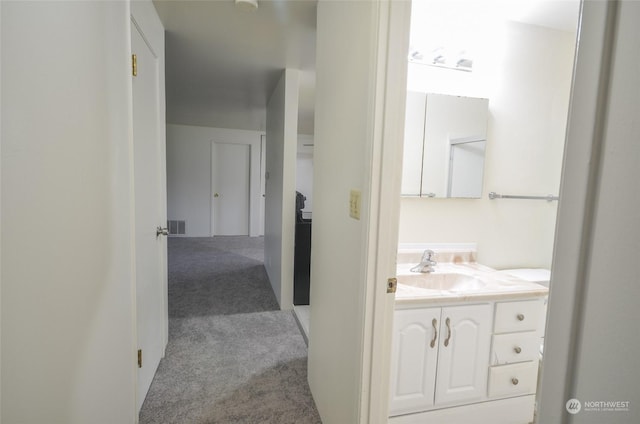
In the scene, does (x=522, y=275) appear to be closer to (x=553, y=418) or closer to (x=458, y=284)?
(x=458, y=284)

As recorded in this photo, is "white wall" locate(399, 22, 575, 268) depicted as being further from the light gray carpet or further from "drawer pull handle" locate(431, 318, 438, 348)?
the light gray carpet

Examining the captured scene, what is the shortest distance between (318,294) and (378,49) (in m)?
1.19

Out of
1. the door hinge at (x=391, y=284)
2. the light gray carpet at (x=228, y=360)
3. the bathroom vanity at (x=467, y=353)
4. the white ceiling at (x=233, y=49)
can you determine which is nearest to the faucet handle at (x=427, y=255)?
the bathroom vanity at (x=467, y=353)

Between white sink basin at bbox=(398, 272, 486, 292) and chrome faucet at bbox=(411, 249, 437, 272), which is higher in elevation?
chrome faucet at bbox=(411, 249, 437, 272)

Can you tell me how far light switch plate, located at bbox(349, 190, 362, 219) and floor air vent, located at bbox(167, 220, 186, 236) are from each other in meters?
5.88

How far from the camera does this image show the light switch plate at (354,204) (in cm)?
115

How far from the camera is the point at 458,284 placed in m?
1.85

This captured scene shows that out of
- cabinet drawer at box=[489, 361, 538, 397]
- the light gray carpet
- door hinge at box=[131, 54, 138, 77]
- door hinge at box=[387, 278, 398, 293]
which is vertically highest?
door hinge at box=[131, 54, 138, 77]

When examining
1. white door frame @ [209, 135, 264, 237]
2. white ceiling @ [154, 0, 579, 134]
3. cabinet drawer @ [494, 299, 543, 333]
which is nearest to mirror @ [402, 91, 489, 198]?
white ceiling @ [154, 0, 579, 134]

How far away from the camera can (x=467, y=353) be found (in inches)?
61.7

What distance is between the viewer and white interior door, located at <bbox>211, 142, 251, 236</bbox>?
652 centimetres

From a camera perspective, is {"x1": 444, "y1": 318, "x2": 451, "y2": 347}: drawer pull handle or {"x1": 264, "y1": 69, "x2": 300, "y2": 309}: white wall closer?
{"x1": 444, "y1": 318, "x2": 451, "y2": 347}: drawer pull handle

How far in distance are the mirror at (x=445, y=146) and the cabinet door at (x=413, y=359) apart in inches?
30.7

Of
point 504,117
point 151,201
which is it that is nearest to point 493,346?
point 504,117
